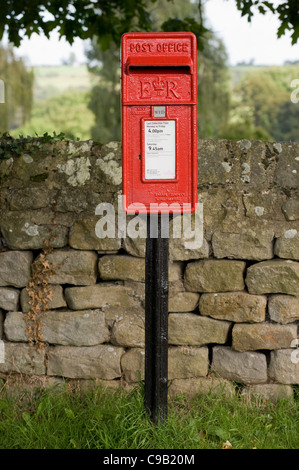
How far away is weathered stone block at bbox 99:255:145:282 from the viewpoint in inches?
112

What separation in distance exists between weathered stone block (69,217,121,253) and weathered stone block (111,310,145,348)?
433 mm

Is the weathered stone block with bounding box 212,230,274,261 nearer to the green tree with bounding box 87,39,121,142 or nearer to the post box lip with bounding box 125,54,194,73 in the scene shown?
the post box lip with bounding box 125,54,194,73

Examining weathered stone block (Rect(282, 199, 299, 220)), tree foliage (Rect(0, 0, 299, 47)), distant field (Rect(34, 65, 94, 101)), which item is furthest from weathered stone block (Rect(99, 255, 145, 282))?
distant field (Rect(34, 65, 94, 101))

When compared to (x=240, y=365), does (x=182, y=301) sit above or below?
above

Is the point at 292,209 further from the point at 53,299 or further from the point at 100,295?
the point at 53,299

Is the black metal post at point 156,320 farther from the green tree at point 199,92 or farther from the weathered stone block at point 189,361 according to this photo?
the green tree at point 199,92

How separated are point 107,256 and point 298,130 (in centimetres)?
2308

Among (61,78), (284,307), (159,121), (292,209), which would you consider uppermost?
(61,78)

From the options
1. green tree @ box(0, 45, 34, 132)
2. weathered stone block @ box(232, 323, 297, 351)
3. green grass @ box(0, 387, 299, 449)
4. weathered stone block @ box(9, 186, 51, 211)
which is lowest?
green grass @ box(0, 387, 299, 449)

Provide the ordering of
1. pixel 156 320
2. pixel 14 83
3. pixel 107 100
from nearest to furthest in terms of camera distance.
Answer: pixel 156 320 < pixel 14 83 < pixel 107 100

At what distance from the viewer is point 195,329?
284 cm

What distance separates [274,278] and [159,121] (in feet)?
4.11

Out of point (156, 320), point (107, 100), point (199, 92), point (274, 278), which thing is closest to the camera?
point (156, 320)

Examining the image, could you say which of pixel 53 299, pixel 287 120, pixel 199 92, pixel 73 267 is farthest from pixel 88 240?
pixel 287 120
